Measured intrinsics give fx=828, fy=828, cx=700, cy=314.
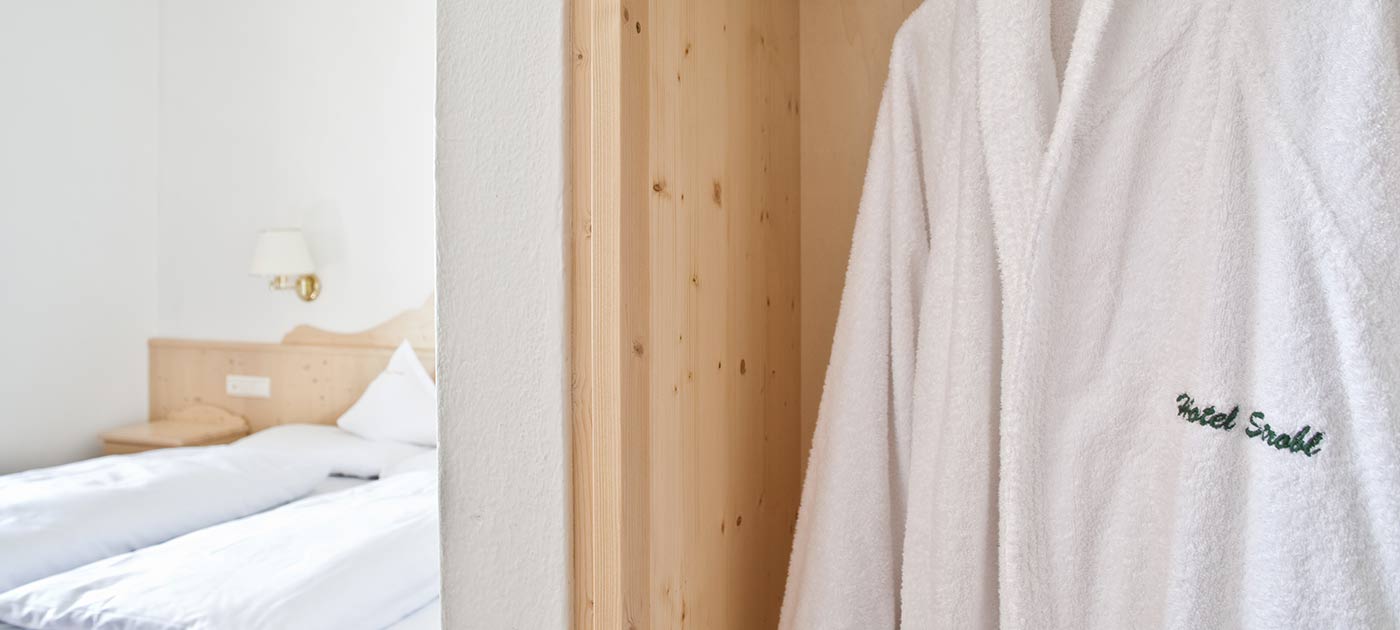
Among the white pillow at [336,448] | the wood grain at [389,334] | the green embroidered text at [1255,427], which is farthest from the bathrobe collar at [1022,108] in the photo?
the wood grain at [389,334]

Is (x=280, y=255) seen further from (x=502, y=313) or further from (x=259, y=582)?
(x=502, y=313)

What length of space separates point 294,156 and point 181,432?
108cm

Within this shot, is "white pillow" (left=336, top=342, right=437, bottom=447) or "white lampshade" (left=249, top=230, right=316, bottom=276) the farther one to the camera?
"white lampshade" (left=249, top=230, right=316, bottom=276)

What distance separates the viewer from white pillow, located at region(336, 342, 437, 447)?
8.76ft

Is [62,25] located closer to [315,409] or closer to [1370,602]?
[315,409]

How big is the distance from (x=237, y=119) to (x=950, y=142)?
3216 mm

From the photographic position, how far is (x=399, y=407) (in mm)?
2715

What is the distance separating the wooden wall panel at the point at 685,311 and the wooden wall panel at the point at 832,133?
0.09ft

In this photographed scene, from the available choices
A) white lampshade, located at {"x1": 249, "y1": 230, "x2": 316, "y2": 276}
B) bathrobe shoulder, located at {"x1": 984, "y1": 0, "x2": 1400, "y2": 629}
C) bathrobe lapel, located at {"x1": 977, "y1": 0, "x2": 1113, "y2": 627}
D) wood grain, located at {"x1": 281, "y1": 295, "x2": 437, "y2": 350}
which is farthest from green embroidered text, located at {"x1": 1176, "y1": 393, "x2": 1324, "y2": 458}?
white lampshade, located at {"x1": 249, "y1": 230, "x2": 316, "y2": 276}

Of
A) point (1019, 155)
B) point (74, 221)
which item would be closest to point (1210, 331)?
point (1019, 155)

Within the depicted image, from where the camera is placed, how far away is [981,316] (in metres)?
0.68

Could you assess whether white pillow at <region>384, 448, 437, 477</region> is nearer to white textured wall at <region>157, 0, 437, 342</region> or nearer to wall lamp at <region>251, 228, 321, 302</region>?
white textured wall at <region>157, 0, 437, 342</region>

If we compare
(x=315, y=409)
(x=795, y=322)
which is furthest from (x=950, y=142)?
(x=315, y=409)

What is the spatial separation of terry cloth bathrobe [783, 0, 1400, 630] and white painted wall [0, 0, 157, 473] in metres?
3.21
